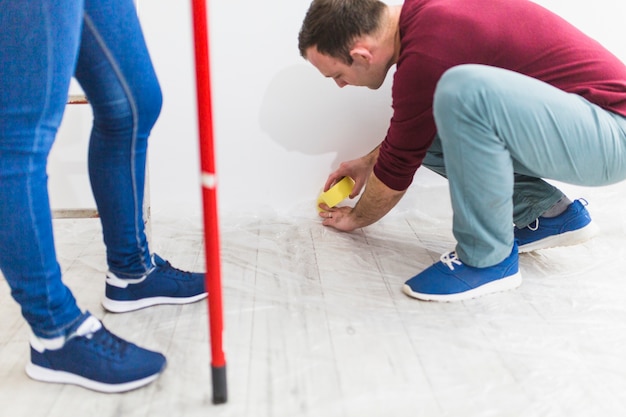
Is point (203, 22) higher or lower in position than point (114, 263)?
higher

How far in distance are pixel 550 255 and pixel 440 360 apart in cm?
67

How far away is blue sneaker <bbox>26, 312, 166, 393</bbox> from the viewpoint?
96cm

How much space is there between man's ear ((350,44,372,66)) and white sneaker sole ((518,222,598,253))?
66cm

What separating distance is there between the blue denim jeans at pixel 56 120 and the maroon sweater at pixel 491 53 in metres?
0.55

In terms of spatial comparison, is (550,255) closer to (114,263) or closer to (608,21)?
(608,21)

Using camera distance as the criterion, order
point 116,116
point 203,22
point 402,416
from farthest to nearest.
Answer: point 116,116
point 402,416
point 203,22

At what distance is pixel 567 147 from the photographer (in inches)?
47.3

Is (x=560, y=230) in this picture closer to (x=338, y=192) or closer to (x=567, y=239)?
(x=567, y=239)

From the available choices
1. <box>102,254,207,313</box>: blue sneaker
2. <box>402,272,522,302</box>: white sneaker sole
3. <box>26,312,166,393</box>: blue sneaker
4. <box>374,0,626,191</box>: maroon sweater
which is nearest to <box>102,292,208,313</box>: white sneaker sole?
<box>102,254,207,313</box>: blue sneaker

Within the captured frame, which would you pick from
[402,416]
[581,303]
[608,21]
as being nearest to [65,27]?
[402,416]

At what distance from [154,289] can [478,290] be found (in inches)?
28.1

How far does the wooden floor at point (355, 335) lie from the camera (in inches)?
37.6

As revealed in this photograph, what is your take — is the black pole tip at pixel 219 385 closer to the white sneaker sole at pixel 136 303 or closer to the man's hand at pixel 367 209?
the white sneaker sole at pixel 136 303

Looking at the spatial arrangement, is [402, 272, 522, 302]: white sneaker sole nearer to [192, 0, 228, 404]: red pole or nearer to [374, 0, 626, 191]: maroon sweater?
[374, 0, 626, 191]: maroon sweater
